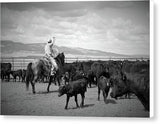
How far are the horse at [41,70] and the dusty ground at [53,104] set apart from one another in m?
0.12

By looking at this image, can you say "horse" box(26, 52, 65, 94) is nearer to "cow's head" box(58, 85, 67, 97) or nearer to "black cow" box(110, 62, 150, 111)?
"cow's head" box(58, 85, 67, 97)

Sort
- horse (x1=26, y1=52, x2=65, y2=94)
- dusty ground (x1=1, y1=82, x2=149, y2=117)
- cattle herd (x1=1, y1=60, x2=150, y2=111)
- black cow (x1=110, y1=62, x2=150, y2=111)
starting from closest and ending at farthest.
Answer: black cow (x1=110, y1=62, x2=150, y2=111), cattle herd (x1=1, y1=60, x2=150, y2=111), dusty ground (x1=1, y1=82, x2=149, y2=117), horse (x1=26, y1=52, x2=65, y2=94)

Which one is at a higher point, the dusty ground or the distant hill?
the distant hill

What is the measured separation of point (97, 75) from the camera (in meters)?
5.23

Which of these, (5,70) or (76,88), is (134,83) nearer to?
(76,88)

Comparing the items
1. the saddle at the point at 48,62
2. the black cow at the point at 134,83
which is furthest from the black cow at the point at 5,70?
the black cow at the point at 134,83

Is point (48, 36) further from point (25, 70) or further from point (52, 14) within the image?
point (25, 70)

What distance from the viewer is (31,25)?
17.7ft

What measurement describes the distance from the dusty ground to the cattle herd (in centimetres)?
9

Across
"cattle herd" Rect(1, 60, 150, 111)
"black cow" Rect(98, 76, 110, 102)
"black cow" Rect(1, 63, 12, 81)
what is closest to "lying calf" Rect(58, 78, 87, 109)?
"cattle herd" Rect(1, 60, 150, 111)

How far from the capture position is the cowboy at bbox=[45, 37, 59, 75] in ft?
17.4

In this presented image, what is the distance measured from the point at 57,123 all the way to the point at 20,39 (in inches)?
62.6
